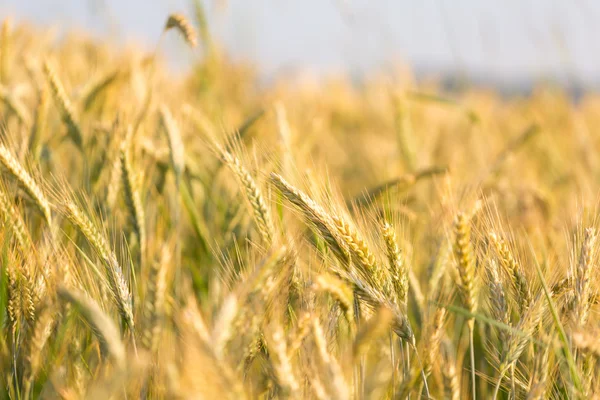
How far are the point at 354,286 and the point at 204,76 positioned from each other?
2032 mm

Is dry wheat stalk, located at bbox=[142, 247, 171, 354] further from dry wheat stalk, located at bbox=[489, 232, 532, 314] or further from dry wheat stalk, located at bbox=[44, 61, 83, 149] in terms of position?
dry wheat stalk, located at bbox=[44, 61, 83, 149]

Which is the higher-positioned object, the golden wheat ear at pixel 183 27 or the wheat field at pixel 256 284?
the golden wheat ear at pixel 183 27

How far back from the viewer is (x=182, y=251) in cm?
189

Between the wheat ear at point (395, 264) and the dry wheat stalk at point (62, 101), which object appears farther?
the dry wheat stalk at point (62, 101)

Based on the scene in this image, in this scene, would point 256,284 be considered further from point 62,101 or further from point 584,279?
point 62,101

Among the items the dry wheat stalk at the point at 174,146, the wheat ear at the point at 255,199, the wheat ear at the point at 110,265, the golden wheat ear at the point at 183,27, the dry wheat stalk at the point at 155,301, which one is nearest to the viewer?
the dry wheat stalk at the point at 155,301

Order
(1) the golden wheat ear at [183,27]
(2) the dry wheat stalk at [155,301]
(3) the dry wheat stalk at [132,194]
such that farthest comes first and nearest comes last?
(1) the golden wheat ear at [183,27], (3) the dry wheat stalk at [132,194], (2) the dry wheat stalk at [155,301]

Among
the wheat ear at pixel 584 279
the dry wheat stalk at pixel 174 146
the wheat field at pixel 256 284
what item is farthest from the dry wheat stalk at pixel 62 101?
the wheat ear at pixel 584 279

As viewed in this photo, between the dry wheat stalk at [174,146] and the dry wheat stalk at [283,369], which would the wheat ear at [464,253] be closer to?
the dry wheat stalk at [283,369]

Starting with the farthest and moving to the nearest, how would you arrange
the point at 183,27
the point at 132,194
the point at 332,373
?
the point at 183,27
the point at 132,194
the point at 332,373

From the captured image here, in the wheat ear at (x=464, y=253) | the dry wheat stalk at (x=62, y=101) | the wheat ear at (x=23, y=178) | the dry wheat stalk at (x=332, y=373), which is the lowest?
the wheat ear at (x=464, y=253)

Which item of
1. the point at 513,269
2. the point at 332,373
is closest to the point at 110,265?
the point at 332,373

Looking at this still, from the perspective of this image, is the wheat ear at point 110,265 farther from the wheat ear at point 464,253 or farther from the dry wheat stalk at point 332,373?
the wheat ear at point 464,253

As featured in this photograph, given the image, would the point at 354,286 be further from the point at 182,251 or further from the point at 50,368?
the point at 182,251
